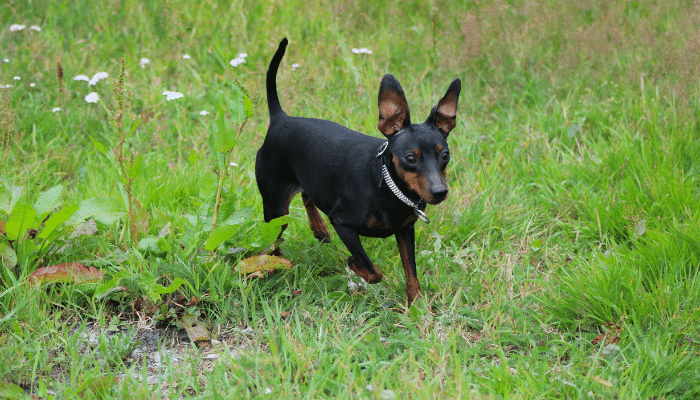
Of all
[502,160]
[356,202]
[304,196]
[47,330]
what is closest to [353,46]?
[502,160]

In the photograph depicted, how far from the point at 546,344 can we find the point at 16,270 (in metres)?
2.43

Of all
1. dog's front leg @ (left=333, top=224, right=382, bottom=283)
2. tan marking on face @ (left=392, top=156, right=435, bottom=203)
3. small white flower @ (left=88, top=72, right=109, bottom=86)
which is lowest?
dog's front leg @ (left=333, top=224, right=382, bottom=283)

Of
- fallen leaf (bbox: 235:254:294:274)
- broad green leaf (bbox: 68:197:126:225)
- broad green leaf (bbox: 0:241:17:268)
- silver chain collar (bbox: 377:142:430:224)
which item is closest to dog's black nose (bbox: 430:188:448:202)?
silver chain collar (bbox: 377:142:430:224)

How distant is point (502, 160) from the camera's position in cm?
407

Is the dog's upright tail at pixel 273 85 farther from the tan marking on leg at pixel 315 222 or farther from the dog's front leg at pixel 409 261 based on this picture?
the dog's front leg at pixel 409 261

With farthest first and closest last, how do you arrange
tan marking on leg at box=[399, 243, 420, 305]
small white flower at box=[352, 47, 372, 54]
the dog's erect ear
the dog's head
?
small white flower at box=[352, 47, 372, 54]
tan marking on leg at box=[399, 243, 420, 305]
the dog's erect ear
the dog's head

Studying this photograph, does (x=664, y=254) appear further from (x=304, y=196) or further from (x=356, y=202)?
(x=304, y=196)

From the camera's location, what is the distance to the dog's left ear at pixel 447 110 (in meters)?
2.66

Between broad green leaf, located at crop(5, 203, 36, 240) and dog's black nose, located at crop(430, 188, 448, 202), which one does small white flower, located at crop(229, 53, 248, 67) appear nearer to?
broad green leaf, located at crop(5, 203, 36, 240)

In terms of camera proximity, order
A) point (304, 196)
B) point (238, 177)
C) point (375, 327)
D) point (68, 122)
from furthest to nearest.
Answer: point (68, 122) → point (238, 177) → point (304, 196) → point (375, 327)

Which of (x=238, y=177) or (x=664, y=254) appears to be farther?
(x=238, y=177)

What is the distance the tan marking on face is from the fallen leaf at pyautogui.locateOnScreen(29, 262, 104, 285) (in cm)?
148

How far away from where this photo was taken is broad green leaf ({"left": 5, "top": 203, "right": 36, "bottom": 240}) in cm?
263

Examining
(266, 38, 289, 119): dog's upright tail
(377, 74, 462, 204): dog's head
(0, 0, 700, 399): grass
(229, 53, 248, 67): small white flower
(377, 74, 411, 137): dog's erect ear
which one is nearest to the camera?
(0, 0, 700, 399): grass
